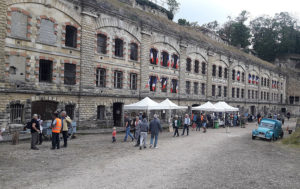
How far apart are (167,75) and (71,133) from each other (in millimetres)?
15313

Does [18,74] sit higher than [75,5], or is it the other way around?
[75,5]

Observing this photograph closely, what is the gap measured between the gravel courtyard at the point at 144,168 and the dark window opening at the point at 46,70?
269 inches

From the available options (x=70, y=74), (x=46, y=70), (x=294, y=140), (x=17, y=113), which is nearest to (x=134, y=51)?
(x=70, y=74)

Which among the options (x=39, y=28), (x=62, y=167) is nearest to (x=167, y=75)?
(x=39, y=28)

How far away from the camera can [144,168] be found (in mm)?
9320

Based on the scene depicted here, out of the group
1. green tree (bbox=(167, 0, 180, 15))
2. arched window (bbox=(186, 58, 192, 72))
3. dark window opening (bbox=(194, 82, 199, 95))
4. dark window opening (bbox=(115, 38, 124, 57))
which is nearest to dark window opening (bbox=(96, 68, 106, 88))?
dark window opening (bbox=(115, 38, 124, 57))

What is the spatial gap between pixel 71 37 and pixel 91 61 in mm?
2439

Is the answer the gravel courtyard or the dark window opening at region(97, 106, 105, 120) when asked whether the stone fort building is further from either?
the gravel courtyard

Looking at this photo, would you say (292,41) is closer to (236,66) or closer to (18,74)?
(236,66)

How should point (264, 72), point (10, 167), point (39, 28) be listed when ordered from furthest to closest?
1. point (264, 72)
2. point (39, 28)
3. point (10, 167)

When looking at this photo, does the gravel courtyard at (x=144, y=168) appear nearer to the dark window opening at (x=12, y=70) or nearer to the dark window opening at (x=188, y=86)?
the dark window opening at (x=12, y=70)

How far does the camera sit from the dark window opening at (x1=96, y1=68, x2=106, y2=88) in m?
22.3

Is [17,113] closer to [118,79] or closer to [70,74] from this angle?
[70,74]

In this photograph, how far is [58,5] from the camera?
1927 cm
